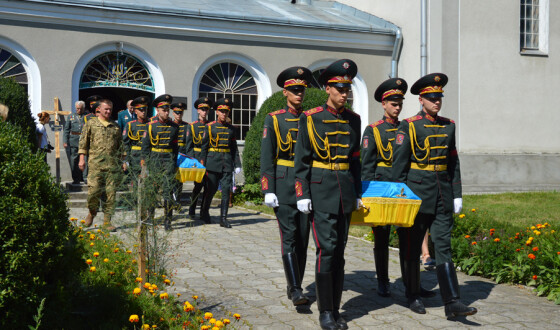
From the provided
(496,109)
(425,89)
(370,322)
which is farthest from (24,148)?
(496,109)

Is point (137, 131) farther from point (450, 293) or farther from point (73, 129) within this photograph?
point (450, 293)

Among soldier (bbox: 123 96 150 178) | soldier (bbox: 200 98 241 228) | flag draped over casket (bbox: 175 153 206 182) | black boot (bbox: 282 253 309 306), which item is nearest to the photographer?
black boot (bbox: 282 253 309 306)

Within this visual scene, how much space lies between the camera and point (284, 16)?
17.7 m

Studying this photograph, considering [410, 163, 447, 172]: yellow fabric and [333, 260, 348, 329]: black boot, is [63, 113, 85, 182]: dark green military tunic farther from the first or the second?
[333, 260, 348, 329]: black boot

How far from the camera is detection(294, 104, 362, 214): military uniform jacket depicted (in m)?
5.15

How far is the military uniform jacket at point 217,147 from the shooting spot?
10.5m

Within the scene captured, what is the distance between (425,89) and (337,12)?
15.5 meters

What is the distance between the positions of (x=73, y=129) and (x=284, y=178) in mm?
9408

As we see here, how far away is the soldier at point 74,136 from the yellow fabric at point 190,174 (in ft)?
16.1

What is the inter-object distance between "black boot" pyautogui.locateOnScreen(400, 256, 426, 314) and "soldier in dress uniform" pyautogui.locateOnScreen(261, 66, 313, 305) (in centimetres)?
98

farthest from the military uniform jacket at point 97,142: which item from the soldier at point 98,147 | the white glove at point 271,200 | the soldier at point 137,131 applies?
the white glove at point 271,200

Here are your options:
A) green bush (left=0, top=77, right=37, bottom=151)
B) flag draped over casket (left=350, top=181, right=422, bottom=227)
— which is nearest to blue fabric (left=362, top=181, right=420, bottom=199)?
flag draped over casket (left=350, top=181, right=422, bottom=227)

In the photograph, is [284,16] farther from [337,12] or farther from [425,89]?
[425,89]

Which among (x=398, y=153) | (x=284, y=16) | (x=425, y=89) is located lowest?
(x=398, y=153)
